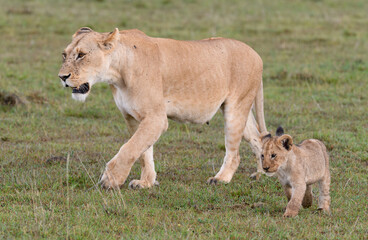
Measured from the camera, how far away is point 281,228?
5289 mm

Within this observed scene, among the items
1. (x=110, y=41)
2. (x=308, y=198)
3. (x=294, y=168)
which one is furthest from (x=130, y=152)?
(x=308, y=198)

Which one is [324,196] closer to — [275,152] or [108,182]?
[275,152]

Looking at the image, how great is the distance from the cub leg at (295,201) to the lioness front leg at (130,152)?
154 centimetres

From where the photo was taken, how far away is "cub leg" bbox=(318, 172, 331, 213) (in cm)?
593

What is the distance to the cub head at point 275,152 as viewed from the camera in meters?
5.63

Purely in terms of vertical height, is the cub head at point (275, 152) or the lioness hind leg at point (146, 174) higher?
the cub head at point (275, 152)

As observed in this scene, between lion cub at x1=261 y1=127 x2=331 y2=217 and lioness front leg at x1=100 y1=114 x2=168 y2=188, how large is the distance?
1169 mm

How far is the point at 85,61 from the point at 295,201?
2.30 m

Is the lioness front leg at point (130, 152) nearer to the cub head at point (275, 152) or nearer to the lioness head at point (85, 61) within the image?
the lioness head at point (85, 61)

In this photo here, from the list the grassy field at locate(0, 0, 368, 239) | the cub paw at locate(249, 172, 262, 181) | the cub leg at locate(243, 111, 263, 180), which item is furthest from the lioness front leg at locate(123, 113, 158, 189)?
the cub leg at locate(243, 111, 263, 180)

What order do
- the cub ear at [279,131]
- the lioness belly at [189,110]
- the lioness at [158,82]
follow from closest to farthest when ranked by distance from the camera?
the cub ear at [279,131] < the lioness at [158,82] < the lioness belly at [189,110]

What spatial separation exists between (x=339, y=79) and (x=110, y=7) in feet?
32.0

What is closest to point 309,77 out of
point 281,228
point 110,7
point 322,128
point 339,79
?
point 339,79

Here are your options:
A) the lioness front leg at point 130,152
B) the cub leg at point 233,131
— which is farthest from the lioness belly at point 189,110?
the lioness front leg at point 130,152
